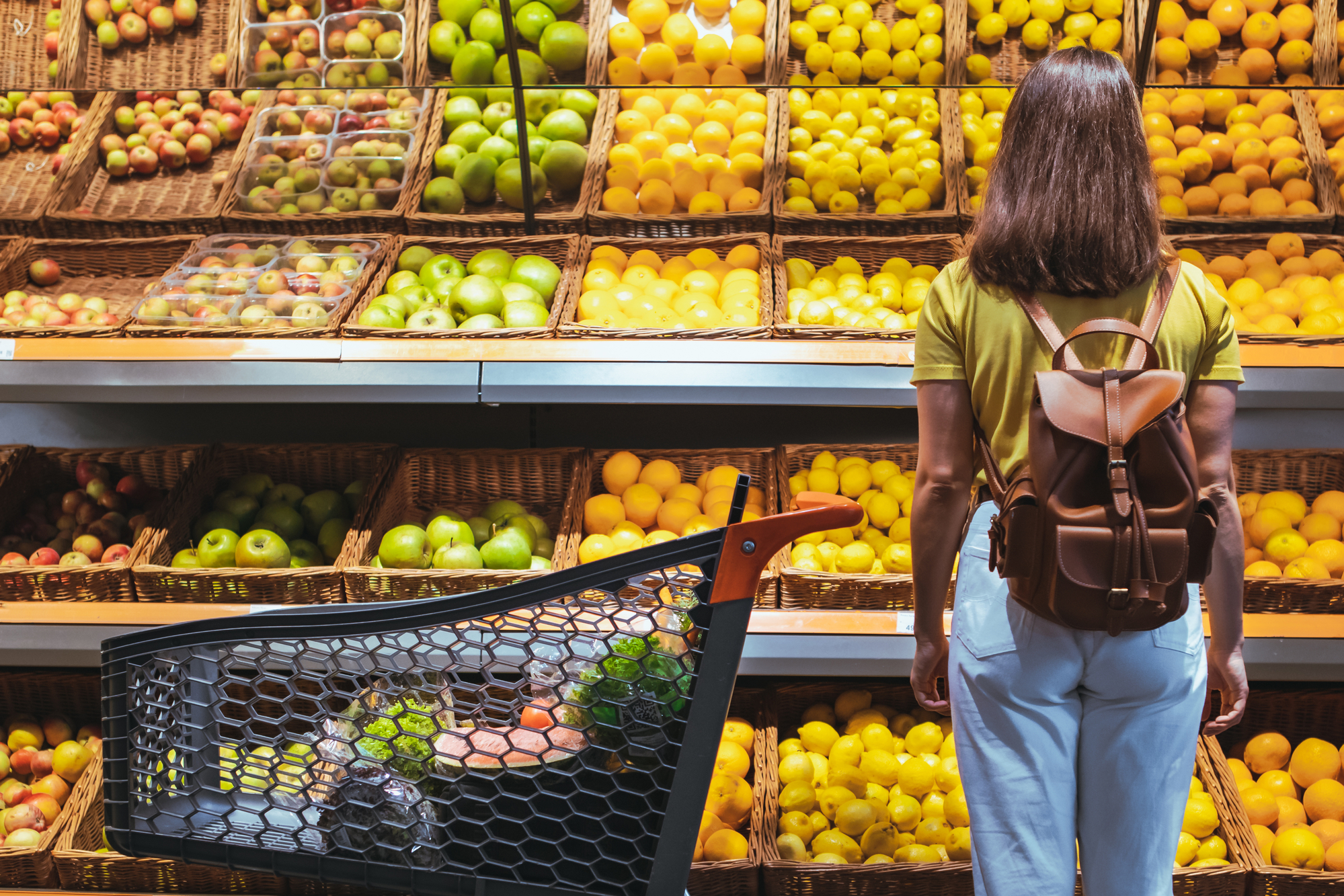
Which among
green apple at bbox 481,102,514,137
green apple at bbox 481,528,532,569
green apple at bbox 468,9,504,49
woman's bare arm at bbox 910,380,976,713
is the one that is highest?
green apple at bbox 468,9,504,49

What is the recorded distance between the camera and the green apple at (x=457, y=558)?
2.13 m

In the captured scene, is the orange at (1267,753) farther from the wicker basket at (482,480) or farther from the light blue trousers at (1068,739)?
the wicker basket at (482,480)

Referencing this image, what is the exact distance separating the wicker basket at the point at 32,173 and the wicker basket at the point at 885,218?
1.93 metres

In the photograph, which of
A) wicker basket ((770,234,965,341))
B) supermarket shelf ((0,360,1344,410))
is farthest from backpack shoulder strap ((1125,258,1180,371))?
wicker basket ((770,234,965,341))

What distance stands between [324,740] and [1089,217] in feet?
3.75

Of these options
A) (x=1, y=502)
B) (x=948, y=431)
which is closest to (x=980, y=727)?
(x=948, y=431)

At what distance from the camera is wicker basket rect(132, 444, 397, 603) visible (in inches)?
83.3

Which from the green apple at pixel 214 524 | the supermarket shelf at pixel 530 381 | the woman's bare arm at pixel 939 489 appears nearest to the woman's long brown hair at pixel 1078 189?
the woman's bare arm at pixel 939 489

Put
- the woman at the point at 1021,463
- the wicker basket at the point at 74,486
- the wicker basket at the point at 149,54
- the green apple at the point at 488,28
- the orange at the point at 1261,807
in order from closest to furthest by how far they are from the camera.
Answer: the woman at the point at 1021,463, the orange at the point at 1261,807, the wicker basket at the point at 74,486, the green apple at the point at 488,28, the wicker basket at the point at 149,54

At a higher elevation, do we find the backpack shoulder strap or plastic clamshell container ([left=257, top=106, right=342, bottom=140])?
plastic clamshell container ([left=257, top=106, right=342, bottom=140])

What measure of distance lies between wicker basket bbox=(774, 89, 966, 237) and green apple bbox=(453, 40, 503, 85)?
765 millimetres

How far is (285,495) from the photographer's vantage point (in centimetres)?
248

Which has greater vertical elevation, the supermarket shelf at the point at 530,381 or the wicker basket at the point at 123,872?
the supermarket shelf at the point at 530,381

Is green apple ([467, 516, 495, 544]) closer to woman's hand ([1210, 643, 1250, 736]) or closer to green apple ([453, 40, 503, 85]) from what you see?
green apple ([453, 40, 503, 85])
